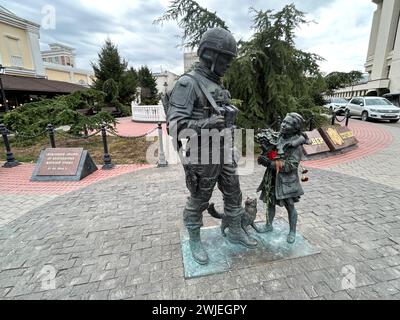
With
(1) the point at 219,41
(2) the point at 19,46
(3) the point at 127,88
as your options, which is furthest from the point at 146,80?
(1) the point at 219,41

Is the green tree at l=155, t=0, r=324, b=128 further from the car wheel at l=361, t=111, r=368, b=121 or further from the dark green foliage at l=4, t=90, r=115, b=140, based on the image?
the car wheel at l=361, t=111, r=368, b=121

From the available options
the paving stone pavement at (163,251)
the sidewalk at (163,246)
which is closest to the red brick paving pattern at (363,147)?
the sidewalk at (163,246)

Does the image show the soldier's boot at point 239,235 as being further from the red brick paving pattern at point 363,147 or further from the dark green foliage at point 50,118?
the dark green foliage at point 50,118

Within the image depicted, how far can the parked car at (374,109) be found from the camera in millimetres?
14305

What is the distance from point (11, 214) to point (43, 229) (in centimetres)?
111

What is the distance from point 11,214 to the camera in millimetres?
4180

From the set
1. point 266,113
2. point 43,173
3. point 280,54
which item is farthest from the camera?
point 266,113

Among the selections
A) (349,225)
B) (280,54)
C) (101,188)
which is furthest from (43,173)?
(280,54)

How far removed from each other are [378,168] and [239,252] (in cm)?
562

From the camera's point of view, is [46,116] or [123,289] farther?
[46,116]

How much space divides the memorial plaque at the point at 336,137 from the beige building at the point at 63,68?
25.3 metres

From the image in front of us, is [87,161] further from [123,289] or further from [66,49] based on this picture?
[66,49]

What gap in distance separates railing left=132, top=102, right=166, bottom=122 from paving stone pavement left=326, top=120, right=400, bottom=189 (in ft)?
40.7

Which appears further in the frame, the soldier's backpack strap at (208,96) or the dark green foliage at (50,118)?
the dark green foliage at (50,118)
